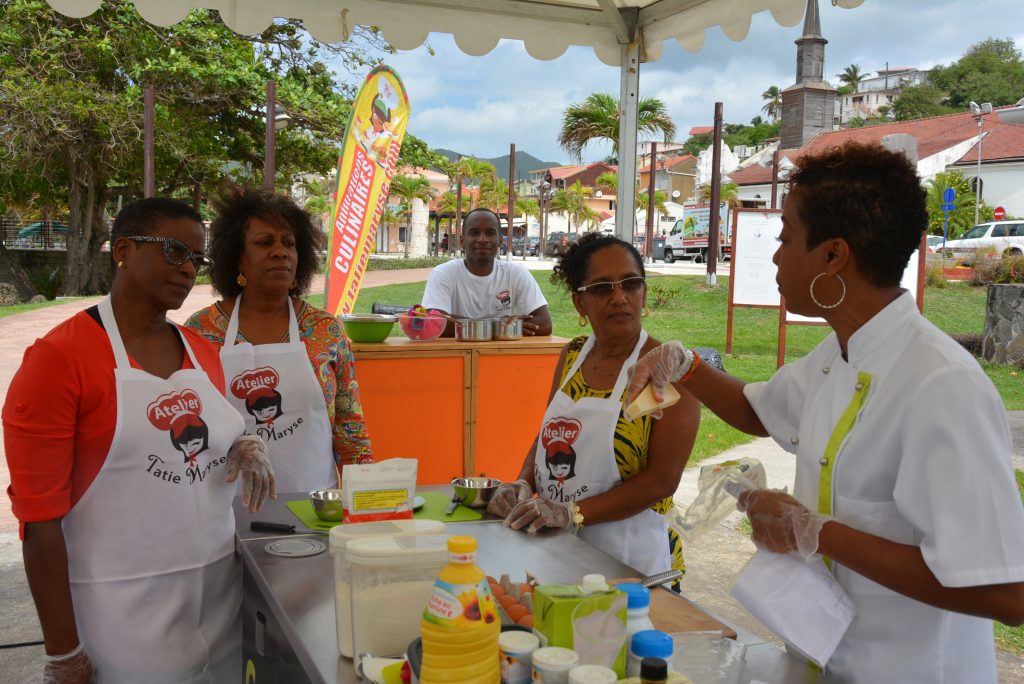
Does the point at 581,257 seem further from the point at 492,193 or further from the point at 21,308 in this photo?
the point at 492,193

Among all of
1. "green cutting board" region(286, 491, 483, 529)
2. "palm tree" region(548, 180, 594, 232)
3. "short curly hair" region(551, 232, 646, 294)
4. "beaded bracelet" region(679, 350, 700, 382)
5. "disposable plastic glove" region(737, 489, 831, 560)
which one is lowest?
"green cutting board" region(286, 491, 483, 529)

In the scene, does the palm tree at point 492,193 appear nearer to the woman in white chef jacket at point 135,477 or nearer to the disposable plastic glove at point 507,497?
the disposable plastic glove at point 507,497

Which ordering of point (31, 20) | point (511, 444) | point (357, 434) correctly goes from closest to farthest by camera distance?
point (357, 434) < point (511, 444) < point (31, 20)

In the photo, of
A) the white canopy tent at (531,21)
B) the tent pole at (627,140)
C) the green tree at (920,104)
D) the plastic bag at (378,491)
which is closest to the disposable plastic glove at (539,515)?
the plastic bag at (378,491)

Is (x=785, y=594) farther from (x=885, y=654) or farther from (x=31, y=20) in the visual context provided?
(x=31, y=20)

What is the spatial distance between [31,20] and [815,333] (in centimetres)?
1583

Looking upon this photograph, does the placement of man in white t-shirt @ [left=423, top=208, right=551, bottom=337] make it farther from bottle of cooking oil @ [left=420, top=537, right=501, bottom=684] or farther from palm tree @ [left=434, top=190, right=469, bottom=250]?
palm tree @ [left=434, top=190, right=469, bottom=250]

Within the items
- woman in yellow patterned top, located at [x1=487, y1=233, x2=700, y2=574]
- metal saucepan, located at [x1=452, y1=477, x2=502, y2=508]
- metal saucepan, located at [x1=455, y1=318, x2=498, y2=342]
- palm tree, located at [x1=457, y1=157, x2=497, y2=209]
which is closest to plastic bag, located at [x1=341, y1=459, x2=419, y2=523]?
woman in yellow patterned top, located at [x1=487, y1=233, x2=700, y2=574]

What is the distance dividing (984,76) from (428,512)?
9372cm

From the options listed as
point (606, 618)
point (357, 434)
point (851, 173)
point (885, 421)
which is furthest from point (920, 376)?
point (357, 434)

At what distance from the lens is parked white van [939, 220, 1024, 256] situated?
78.6 ft

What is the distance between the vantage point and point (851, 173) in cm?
154

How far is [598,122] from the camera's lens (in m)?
26.7

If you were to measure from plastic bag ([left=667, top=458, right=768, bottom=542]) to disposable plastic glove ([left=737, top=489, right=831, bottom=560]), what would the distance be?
0.05 metres
